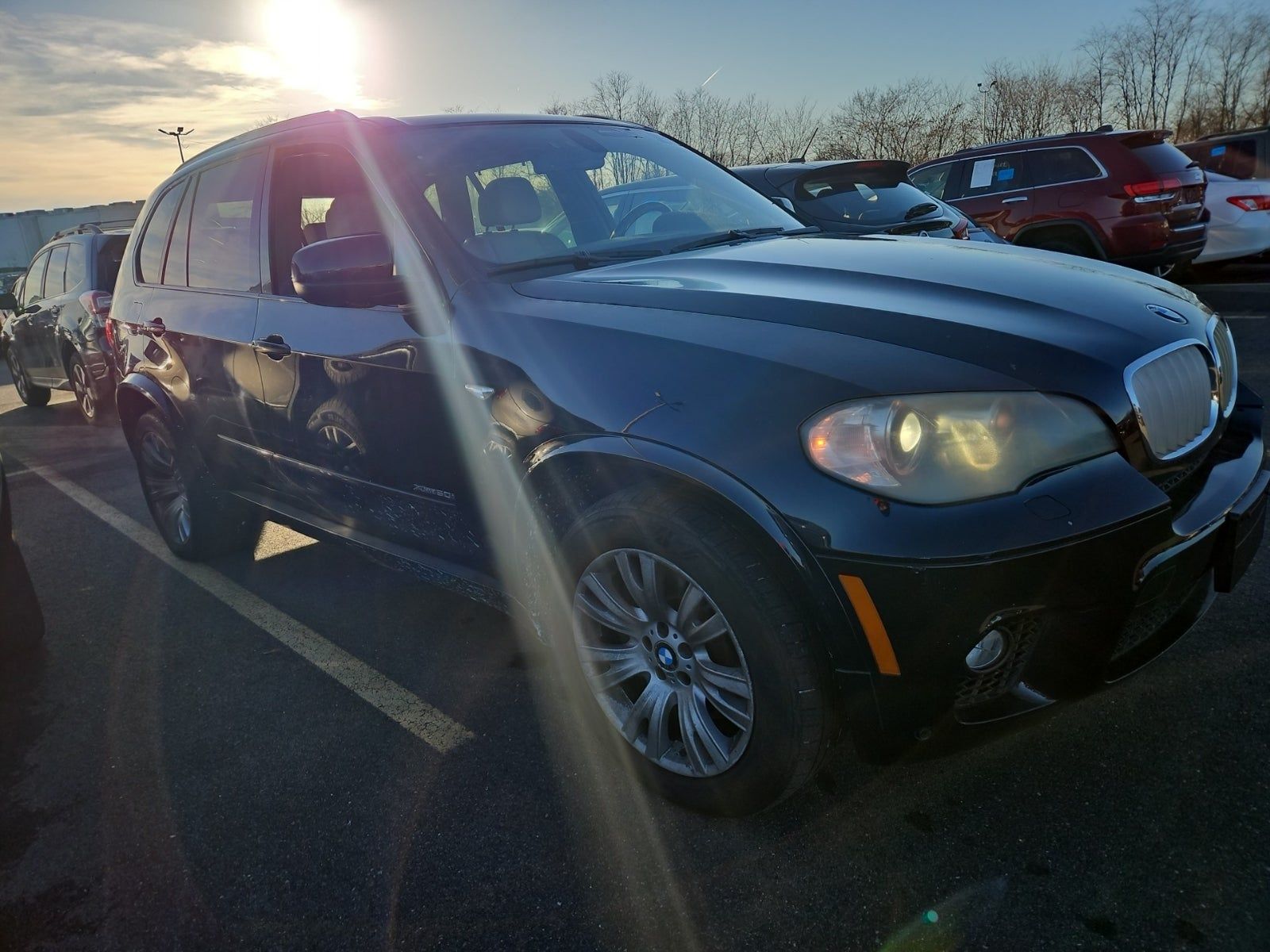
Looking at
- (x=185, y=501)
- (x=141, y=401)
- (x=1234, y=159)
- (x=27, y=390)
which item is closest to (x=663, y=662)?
(x=185, y=501)

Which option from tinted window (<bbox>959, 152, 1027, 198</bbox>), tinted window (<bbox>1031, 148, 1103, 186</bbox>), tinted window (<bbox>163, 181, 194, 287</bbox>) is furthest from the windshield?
tinted window (<bbox>959, 152, 1027, 198</bbox>)

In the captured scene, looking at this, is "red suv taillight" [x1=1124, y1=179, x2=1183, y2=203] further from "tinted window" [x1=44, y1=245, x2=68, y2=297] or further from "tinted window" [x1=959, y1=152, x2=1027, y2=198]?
"tinted window" [x1=44, y1=245, x2=68, y2=297]

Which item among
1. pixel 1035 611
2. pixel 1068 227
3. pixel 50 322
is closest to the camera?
pixel 1035 611

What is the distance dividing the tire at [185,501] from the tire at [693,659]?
2220mm

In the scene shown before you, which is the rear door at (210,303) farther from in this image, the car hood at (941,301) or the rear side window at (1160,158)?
the rear side window at (1160,158)

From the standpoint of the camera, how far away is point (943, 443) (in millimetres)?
1785

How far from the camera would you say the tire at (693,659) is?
1.92 metres

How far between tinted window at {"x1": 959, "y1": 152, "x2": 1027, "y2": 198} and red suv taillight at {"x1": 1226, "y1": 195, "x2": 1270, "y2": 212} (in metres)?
2.53

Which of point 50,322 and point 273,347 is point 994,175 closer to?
point 273,347

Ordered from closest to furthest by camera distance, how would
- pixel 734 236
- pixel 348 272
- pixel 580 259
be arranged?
pixel 348 272 < pixel 580 259 < pixel 734 236

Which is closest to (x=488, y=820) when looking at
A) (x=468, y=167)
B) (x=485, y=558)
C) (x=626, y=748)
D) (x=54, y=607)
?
(x=626, y=748)

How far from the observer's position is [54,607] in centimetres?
415

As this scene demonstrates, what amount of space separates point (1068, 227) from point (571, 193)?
7626 mm

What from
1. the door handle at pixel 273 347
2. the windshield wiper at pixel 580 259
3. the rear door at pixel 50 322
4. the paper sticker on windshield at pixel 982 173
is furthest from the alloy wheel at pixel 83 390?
the paper sticker on windshield at pixel 982 173
